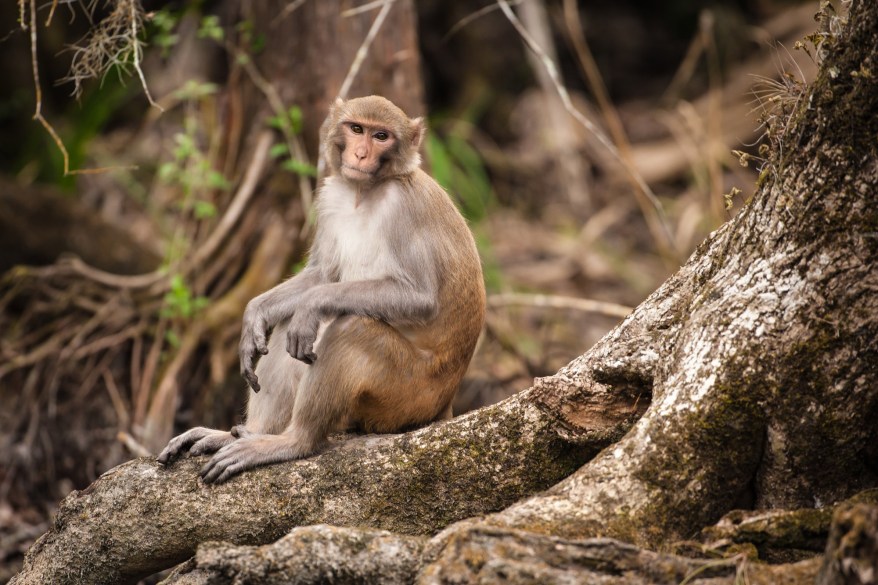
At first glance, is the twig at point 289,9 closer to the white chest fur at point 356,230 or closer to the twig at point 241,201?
the twig at point 241,201

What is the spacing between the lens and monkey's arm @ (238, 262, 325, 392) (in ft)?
15.9

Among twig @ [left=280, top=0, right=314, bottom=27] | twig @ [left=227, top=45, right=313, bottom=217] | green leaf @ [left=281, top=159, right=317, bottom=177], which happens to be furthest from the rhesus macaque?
twig @ [left=227, top=45, right=313, bottom=217]

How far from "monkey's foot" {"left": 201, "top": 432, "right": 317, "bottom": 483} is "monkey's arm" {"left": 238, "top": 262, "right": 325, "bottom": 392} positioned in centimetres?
39

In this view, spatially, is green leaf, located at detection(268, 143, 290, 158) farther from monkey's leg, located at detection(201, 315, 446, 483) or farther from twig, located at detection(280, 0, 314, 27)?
monkey's leg, located at detection(201, 315, 446, 483)

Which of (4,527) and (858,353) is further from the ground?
(858,353)

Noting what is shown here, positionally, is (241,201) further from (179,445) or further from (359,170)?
(179,445)

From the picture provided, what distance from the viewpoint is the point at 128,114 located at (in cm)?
1283

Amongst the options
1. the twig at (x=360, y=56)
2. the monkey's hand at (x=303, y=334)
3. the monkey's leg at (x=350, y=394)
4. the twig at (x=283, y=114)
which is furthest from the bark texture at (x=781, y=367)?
the twig at (x=283, y=114)

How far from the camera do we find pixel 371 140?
16.6 feet

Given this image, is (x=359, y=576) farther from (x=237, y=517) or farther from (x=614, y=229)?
(x=614, y=229)

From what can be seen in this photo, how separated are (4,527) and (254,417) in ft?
9.47

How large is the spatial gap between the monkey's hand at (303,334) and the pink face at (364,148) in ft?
2.75

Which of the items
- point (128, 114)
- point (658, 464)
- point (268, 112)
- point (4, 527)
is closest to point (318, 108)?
point (268, 112)

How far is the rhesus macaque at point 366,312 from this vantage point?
4586mm
